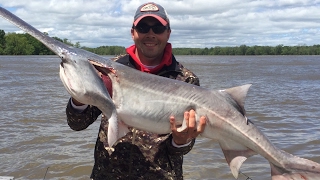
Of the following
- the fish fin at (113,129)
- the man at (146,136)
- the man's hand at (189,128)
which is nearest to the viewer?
the fish fin at (113,129)

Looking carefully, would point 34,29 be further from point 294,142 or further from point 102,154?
point 294,142

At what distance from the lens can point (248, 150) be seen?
3.72 m

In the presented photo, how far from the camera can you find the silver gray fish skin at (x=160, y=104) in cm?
323

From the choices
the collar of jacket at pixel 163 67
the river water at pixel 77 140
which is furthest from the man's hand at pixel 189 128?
the river water at pixel 77 140

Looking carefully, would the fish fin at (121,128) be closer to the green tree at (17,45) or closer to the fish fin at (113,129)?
the fish fin at (113,129)

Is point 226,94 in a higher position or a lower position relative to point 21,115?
higher

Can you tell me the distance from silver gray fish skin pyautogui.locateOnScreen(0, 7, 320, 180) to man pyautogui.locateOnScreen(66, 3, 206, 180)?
1.11 ft

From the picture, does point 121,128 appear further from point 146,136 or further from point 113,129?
point 146,136

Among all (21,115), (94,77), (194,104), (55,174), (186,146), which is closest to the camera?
(94,77)

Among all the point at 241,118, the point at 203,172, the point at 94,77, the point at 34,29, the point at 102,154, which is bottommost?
the point at 203,172

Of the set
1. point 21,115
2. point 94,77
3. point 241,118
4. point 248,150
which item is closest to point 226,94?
point 241,118

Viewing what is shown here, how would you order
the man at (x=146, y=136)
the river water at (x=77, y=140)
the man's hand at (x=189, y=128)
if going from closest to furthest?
the man's hand at (x=189, y=128) < the man at (x=146, y=136) < the river water at (x=77, y=140)

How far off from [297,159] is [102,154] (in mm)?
1904

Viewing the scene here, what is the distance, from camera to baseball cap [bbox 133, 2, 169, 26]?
403 cm
